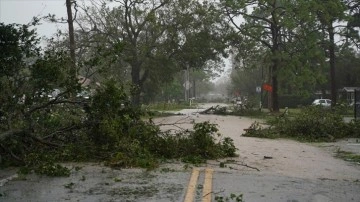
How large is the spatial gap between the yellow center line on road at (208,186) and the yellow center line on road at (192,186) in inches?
6.8

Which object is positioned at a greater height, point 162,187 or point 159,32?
point 159,32

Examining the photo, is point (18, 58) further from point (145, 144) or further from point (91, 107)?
point (145, 144)

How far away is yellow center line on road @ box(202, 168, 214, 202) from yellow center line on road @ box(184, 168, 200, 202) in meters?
0.17

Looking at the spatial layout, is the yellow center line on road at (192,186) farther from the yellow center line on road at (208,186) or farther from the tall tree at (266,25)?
the tall tree at (266,25)

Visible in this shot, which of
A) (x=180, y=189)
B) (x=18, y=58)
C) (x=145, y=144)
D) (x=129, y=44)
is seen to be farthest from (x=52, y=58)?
(x=129, y=44)

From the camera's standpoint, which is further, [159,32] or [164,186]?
[159,32]

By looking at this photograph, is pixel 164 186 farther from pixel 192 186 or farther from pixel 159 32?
pixel 159 32

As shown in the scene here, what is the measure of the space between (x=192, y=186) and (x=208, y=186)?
0.85 feet

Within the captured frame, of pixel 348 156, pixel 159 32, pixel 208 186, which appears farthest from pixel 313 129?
pixel 159 32

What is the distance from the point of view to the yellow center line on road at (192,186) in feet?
21.1

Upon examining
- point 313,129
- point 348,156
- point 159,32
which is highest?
point 159,32

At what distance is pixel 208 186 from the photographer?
7.21 meters

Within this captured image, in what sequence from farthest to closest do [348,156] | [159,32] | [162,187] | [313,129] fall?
[159,32]
[313,129]
[348,156]
[162,187]

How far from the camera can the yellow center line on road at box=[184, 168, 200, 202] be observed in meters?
6.44
